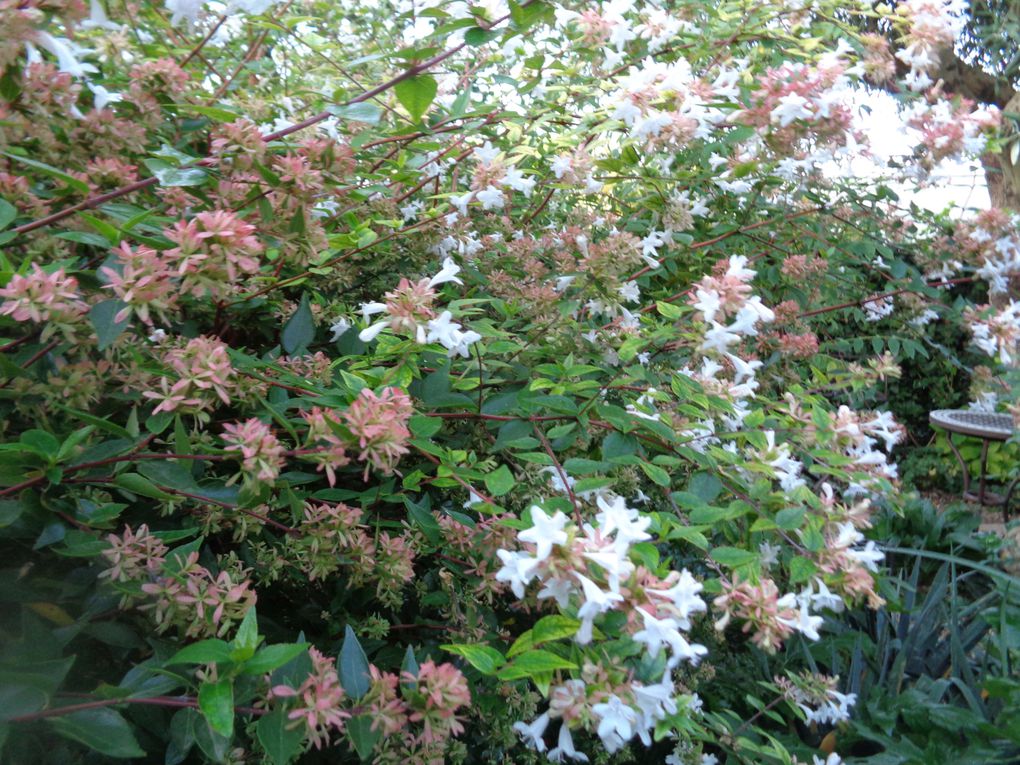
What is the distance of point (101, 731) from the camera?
28.6 inches

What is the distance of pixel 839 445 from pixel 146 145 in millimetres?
1236

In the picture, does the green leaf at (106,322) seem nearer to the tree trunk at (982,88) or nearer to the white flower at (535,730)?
the white flower at (535,730)

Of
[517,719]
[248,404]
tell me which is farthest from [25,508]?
[517,719]

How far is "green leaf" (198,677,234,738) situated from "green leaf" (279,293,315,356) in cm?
58

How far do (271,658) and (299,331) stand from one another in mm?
603

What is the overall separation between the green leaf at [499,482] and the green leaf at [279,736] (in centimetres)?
37

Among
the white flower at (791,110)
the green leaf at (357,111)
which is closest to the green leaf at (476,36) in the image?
the green leaf at (357,111)

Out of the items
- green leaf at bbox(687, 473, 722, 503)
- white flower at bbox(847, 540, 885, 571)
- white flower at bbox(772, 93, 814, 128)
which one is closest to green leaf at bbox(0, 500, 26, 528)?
green leaf at bbox(687, 473, 722, 503)

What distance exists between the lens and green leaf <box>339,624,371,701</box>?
829 millimetres

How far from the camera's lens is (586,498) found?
1.14 meters

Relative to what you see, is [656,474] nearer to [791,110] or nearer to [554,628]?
[554,628]

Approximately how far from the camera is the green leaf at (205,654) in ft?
2.43

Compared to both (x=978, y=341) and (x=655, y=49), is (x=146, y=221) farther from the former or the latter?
(x=978, y=341)

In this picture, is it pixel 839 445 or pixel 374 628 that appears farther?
pixel 839 445
